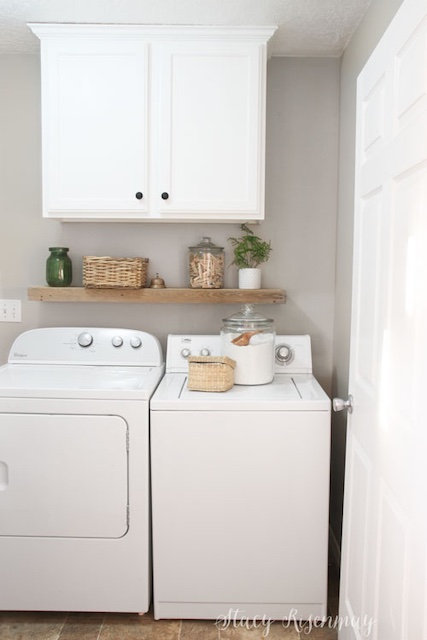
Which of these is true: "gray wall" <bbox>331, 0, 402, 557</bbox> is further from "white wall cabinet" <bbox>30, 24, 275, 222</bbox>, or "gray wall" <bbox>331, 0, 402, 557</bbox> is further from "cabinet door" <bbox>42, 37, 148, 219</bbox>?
"cabinet door" <bbox>42, 37, 148, 219</bbox>

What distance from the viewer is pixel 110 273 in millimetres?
2572

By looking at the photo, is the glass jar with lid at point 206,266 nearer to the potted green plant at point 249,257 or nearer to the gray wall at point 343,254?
the potted green plant at point 249,257

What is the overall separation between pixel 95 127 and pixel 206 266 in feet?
2.43

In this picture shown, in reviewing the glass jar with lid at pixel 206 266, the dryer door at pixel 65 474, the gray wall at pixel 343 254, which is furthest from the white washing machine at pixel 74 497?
the gray wall at pixel 343 254

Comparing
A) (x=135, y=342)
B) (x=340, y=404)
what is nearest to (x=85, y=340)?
(x=135, y=342)

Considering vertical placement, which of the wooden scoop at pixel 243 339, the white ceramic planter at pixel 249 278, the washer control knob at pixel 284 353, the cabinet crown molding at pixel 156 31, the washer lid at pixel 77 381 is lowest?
the washer lid at pixel 77 381

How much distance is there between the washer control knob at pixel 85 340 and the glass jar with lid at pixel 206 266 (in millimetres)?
516

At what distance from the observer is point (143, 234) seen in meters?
2.78

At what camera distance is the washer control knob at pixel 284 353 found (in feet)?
8.66

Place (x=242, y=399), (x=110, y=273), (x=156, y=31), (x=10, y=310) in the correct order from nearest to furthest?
(x=242, y=399), (x=156, y=31), (x=110, y=273), (x=10, y=310)

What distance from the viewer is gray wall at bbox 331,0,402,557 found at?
2.45 m

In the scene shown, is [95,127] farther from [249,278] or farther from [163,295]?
[249,278]

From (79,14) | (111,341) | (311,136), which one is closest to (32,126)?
(79,14)

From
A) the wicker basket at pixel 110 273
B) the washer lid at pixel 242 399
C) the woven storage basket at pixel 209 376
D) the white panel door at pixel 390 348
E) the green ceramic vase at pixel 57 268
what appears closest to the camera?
the white panel door at pixel 390 348
